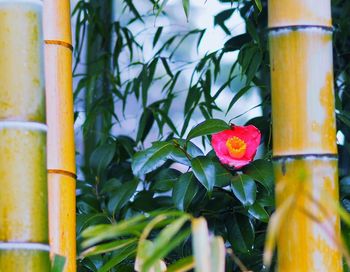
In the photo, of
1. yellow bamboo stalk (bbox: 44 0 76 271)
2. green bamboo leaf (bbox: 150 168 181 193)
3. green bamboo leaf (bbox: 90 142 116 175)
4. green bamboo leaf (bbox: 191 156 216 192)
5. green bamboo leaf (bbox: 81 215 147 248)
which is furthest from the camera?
green bamboo leaf (bbox: 90 142 116 175)

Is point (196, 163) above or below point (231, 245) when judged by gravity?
above

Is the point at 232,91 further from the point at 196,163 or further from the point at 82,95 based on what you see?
the point at 196,163

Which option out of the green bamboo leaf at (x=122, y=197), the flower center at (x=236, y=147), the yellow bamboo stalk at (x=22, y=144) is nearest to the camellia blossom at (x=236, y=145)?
the flower center at (x=236, y=147)

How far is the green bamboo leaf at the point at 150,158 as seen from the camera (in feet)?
3.50

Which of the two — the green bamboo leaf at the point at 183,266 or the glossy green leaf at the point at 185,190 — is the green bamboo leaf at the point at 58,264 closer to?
the green bamboo leaf at the point at 183,266

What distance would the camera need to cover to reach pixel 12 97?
76 cm

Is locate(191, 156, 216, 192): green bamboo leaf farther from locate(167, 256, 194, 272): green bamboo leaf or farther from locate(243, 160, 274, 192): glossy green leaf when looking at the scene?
locate(167, 256, 194, 272): green bamboo leaf

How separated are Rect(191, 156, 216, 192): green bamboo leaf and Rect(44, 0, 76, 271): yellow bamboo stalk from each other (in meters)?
0.20

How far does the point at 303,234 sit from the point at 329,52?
0.18 metres

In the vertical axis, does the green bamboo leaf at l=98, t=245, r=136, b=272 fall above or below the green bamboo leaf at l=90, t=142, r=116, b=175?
below

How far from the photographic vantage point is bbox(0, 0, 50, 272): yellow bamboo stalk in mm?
740

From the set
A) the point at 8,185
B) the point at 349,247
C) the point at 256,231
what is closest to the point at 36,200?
the point at 8,185

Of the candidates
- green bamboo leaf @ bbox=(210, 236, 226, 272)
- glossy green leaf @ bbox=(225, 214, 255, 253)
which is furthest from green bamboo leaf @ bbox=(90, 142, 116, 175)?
green bamboo leaf @ bbox=(210, 236, 226, 272)

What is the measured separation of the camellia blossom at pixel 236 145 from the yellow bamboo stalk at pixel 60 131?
28cm
